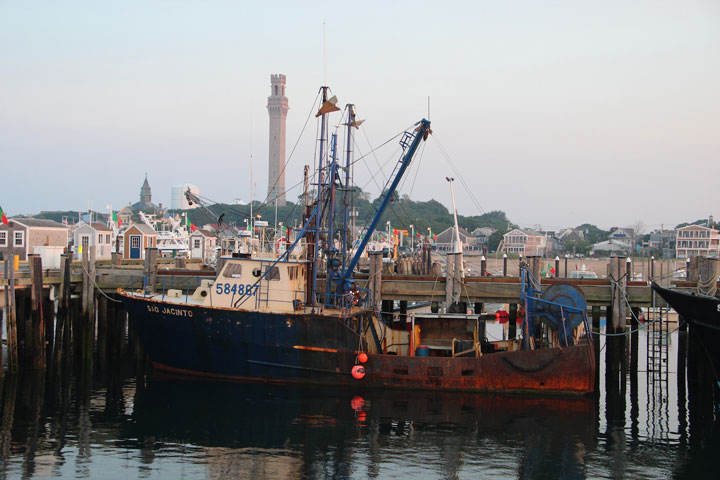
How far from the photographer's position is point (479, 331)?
21891 millimetres

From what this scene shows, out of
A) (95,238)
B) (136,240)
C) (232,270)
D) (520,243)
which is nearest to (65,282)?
(232,270)

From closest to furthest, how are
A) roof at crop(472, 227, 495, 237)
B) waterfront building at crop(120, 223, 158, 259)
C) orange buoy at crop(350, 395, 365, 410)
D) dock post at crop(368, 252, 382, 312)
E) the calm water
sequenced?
the calm water < orange buoy at crop(350, 395, 365, 410) < dock post at crop(368, 252, 382, 312) < waterfront building at crop(120, 223, 158, 259) < roof at crop(472, 227, 495, 237)

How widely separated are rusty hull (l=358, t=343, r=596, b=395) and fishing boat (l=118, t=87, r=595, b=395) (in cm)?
3

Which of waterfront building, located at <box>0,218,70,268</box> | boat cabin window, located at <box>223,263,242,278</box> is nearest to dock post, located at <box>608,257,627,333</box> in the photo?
boat cabin window, located at <box>223,263,242,278</box>

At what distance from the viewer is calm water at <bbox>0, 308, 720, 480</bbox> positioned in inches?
587

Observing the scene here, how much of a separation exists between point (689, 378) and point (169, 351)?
16.3 metres

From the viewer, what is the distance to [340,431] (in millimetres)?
17359

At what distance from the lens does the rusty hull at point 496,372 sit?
67.3 ft

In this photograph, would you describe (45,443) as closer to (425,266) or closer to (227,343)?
(227,343)

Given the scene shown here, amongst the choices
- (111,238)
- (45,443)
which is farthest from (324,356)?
(111,238)

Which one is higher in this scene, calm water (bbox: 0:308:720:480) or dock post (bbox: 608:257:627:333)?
dock post (bbox: 608:257:627:333)

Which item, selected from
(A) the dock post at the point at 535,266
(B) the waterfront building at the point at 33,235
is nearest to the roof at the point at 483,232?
(B) the waterfront building at the point at 33,235

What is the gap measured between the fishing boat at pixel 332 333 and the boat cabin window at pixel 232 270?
34 millimetres

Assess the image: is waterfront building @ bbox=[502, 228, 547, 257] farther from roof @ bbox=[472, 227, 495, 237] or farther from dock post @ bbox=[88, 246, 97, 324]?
dock post @ bbox=[88, 246, 97, 324]
